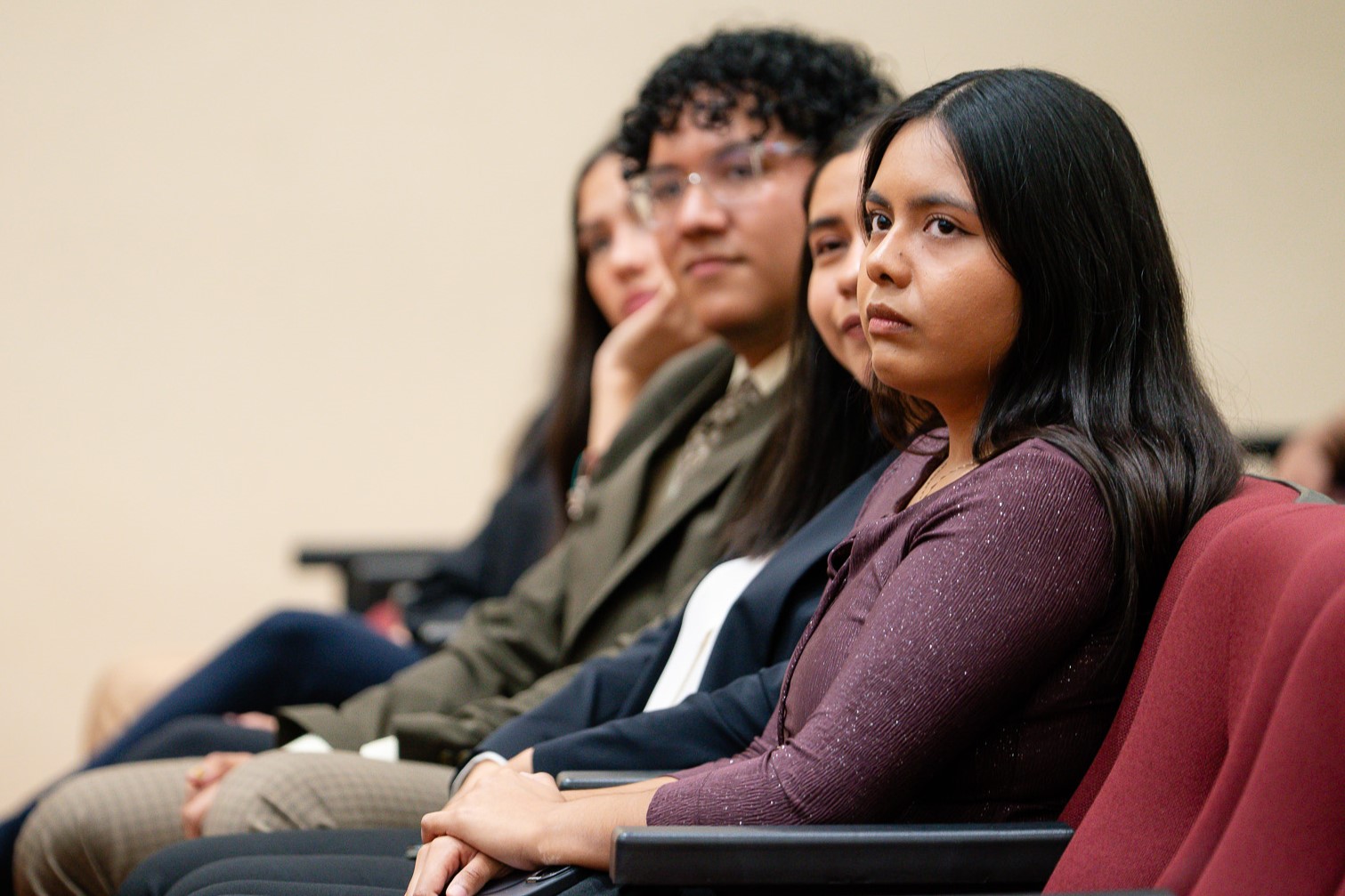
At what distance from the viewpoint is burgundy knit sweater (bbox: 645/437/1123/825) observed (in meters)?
0.95

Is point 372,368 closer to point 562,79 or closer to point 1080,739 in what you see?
point 562,79

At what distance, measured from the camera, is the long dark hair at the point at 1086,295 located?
3.39ft

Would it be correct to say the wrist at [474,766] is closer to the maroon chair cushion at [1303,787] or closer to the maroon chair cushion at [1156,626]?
the maroon chair cushion at [1156,626]

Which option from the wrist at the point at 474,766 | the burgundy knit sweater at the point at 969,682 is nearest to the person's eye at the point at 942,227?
the burgundy knit sweater at the point at 969,682

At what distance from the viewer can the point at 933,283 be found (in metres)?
1.06

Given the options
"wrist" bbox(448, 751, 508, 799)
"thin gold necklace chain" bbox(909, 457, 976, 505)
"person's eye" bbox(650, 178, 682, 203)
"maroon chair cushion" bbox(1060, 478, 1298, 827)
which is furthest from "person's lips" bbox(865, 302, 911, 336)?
"person's eye" bbox(650, 178, 682, 203)

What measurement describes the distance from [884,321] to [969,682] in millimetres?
301

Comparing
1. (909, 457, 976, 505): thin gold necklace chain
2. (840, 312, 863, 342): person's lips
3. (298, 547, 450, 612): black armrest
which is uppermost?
(840, 312, 863, 342): person's lips

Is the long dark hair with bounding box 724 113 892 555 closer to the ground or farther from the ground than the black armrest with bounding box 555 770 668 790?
farther from the ground

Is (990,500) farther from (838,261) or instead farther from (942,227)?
(838,261)

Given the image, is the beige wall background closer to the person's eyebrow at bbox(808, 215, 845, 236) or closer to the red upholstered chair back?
the person's eyebrow at bbox(808, 215, 845, 236)

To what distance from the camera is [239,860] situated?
1254 millimetres

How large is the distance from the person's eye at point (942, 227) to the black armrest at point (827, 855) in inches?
17.3

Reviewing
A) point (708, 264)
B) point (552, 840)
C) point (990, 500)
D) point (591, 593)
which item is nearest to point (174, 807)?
point (591, 593)
